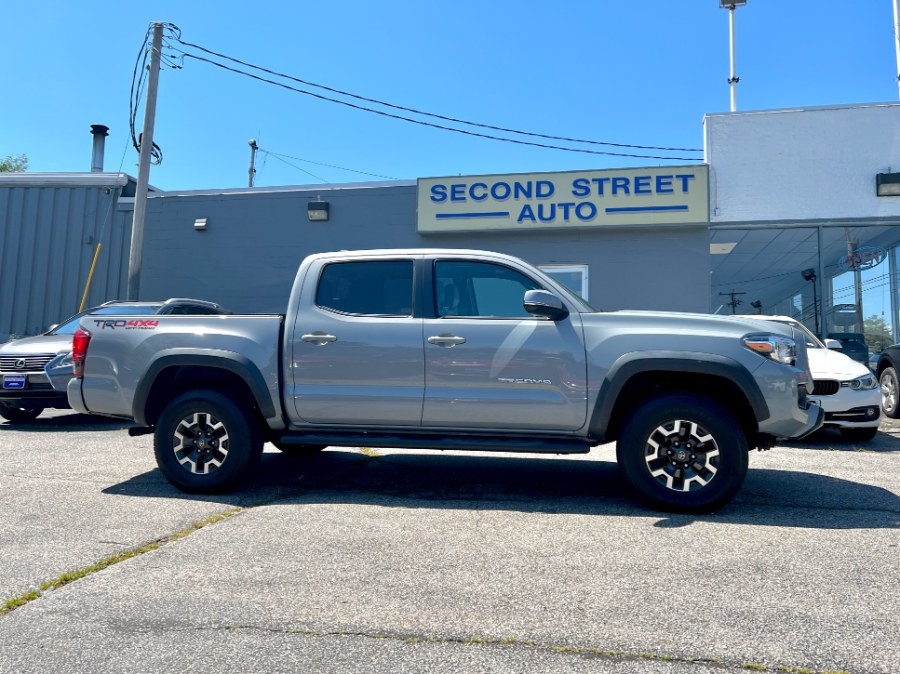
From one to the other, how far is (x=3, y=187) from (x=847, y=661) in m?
19.1

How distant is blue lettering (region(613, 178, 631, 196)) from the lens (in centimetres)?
1303

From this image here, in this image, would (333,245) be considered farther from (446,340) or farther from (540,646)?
(540,646)

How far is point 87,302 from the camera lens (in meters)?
16.0

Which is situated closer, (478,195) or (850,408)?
(850,408)

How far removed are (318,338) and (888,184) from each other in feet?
39.1

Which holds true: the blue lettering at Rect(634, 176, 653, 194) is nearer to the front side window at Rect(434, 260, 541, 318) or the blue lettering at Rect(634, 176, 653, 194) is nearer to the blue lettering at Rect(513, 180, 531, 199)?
the blue lettering at Rect(513, 180, 531, 199)

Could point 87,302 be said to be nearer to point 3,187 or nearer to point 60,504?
point 3,187

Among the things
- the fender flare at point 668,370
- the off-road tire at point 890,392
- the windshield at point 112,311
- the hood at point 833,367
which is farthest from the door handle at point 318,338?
the off-road tire at point 890,392

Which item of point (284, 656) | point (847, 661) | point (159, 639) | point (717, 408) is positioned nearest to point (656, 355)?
point (717, 408)

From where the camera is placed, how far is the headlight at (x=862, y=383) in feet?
25.1

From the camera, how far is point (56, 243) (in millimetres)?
16219

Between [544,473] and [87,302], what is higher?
[87,302]

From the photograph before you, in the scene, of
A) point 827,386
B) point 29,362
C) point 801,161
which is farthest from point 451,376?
point 801,161

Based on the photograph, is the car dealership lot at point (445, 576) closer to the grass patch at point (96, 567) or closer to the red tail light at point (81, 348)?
the grass patch at point (96, 567)
